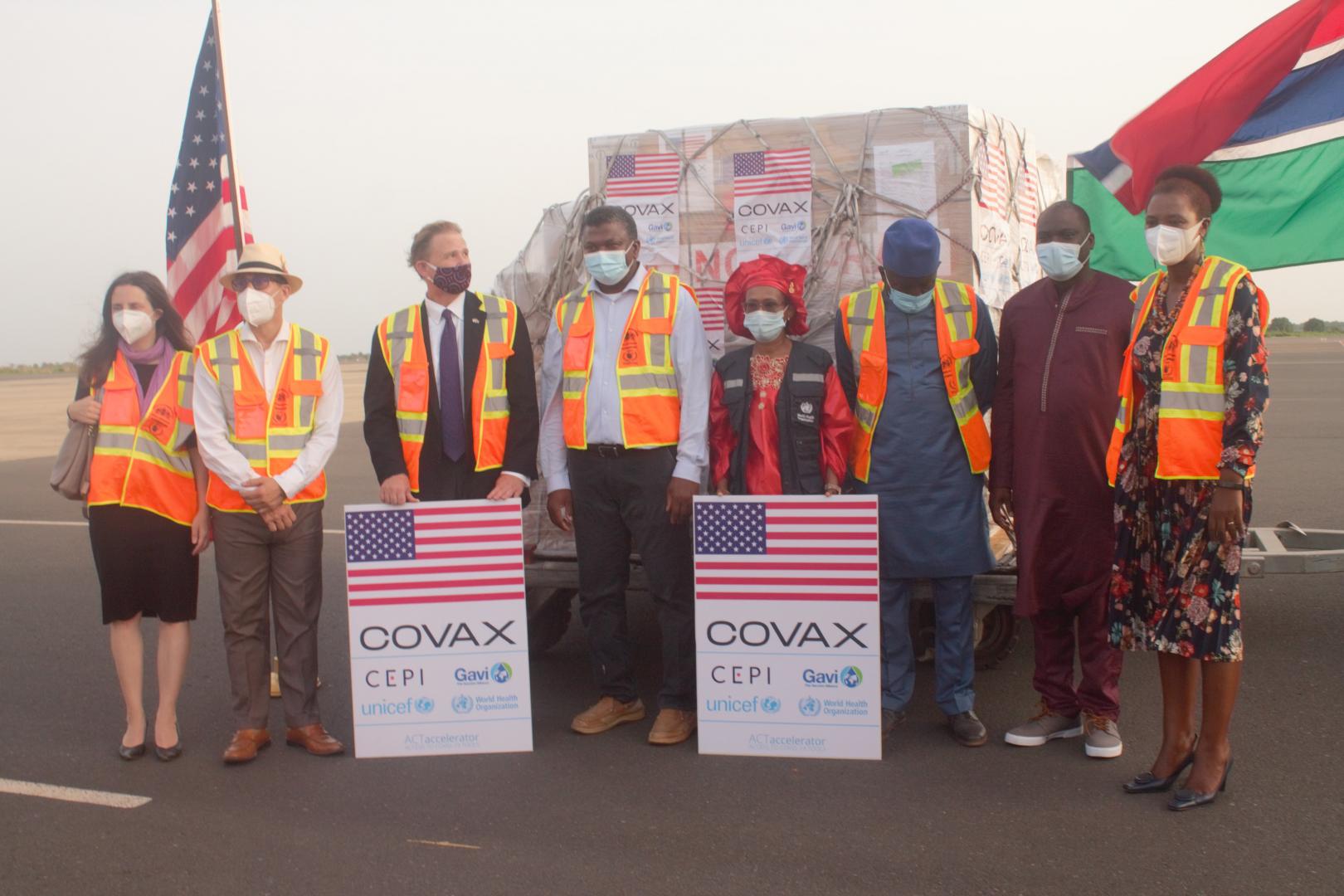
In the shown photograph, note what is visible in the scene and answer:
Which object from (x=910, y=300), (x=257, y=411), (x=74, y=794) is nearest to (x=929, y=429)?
(x=910, y=300)

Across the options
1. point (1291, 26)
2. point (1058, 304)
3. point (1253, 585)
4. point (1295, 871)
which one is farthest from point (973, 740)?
point (1291, 26)

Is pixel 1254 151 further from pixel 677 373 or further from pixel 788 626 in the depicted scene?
pixel 788 626

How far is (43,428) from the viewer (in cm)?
2638

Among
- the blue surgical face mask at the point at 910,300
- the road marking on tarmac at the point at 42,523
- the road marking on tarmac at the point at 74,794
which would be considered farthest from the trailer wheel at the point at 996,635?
the road marking on tarmac at the point at 42,523

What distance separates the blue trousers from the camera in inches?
193

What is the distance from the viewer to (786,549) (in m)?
4.79

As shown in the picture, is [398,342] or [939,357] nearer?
[939,357]

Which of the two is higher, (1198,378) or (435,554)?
(1198,378)

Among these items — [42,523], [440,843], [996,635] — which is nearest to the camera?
[440,843]

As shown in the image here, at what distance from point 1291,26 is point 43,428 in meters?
27.0

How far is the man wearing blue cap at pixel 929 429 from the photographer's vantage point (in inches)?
190

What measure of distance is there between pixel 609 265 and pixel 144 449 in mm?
2118

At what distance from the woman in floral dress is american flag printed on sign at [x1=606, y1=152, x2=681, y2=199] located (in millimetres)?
2308

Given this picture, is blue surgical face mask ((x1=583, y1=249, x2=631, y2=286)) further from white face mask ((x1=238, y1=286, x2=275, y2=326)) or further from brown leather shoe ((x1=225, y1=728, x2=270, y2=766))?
brown leather shoe ((x1=225, y1=728, x2=270, y2=766))
